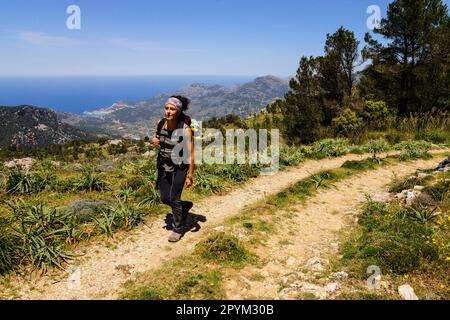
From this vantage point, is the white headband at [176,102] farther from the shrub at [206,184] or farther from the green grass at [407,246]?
the shrub at [206,184]

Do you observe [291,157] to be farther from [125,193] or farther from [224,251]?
[224,251]

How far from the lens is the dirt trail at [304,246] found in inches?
215

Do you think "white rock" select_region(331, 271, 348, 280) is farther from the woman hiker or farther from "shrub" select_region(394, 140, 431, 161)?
"shrub" select_region(394, 140, 431, 161)

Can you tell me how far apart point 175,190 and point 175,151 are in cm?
85

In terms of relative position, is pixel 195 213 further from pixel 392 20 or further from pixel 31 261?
pixel 392 20

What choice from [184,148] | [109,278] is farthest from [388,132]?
[109,278]

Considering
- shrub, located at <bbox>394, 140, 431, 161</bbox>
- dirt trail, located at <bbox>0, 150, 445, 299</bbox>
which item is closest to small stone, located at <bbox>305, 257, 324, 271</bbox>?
dirt trail, located at <bbox>0, 150, 445, 299</bbox>

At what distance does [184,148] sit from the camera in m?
6.79

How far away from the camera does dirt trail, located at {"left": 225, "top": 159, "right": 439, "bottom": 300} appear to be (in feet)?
17.9

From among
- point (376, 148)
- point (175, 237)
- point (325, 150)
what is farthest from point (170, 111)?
point (376, 148)

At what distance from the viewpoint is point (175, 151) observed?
22.4 feet

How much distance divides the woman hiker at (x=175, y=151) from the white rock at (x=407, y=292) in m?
4.18

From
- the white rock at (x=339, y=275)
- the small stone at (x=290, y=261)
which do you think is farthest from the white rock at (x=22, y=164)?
the white rock at (x=339, y=275)
